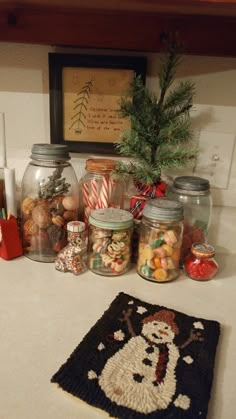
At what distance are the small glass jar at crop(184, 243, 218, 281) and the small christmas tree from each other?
18 cm

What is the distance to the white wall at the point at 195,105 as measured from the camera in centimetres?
76

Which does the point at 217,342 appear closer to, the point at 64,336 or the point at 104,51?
the point at 64,336

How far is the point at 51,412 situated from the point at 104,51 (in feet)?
2.37

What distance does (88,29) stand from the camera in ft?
2.40

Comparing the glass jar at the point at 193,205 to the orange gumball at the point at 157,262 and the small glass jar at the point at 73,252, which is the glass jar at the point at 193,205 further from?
the small glass jar at the point at 73,252

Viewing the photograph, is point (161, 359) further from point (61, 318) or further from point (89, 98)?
point (89, 98)

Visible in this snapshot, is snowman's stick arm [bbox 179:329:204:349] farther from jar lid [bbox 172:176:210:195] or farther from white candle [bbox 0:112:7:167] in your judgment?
white candle [bbox 0:112:7:167]

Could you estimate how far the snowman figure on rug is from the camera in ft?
1.33

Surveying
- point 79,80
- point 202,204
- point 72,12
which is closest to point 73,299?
point 202,204

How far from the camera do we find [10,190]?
79 cm

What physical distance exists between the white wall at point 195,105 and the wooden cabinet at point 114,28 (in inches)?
1.4

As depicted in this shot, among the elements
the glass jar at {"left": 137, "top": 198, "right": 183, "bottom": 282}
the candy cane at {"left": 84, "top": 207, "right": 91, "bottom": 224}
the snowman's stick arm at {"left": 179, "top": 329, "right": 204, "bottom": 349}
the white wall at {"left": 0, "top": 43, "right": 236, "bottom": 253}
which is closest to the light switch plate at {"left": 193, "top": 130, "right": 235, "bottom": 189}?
the white wall at {"left": 0, "top": 43, "right": 236, "bottom": 253}

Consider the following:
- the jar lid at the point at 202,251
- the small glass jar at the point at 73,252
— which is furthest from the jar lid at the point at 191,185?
the small glass jar at the point at 73,252

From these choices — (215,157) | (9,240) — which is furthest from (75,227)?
(215,157)
